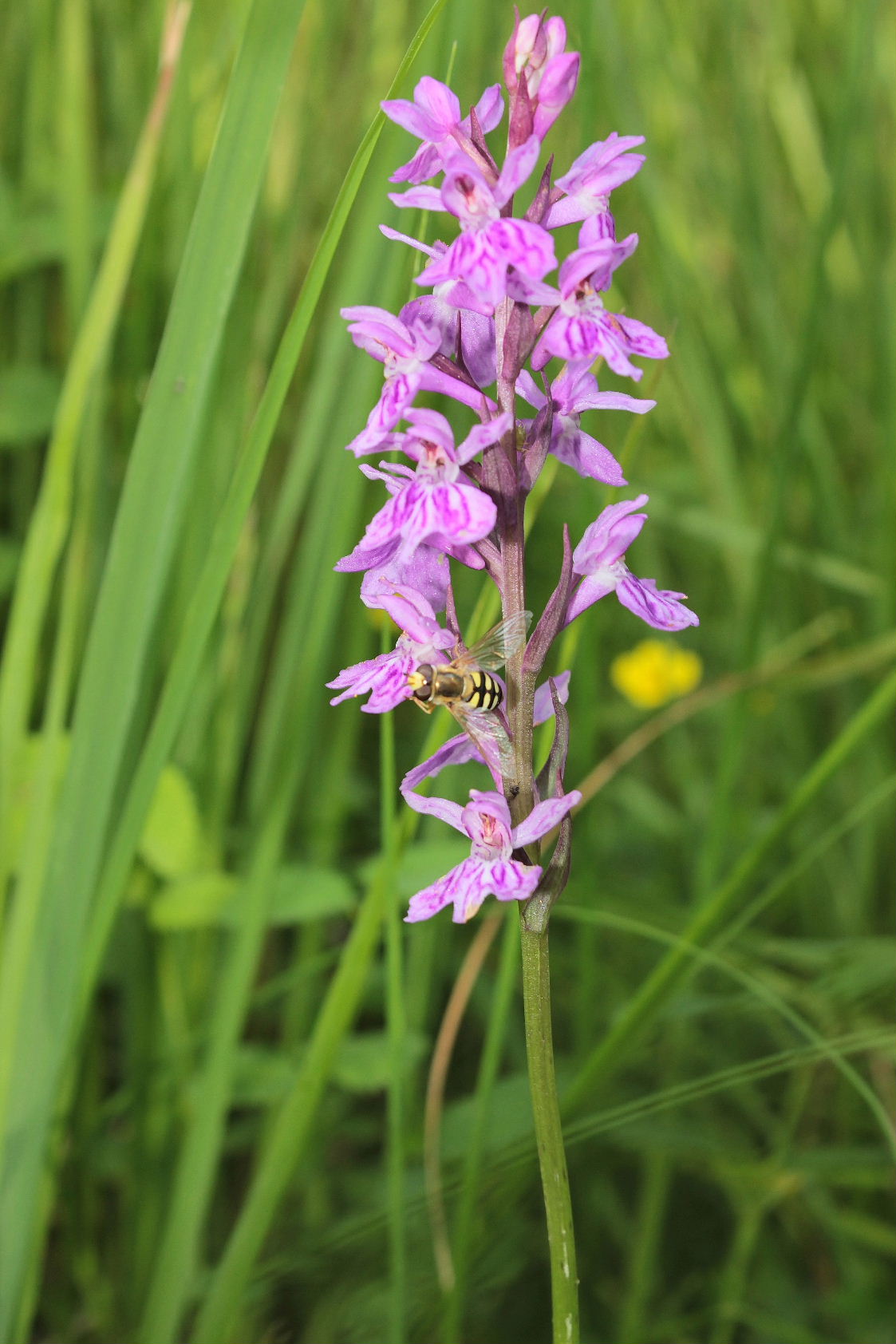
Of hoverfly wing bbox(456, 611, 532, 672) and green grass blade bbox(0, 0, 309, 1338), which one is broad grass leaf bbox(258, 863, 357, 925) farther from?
hoverfly wing bbox(456, 611, 532, 672)

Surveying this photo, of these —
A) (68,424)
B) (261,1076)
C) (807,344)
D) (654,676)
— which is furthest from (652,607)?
(654,676)

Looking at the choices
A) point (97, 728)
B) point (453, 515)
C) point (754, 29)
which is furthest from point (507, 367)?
point (754, 29)

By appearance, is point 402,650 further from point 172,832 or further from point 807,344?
point 807,344

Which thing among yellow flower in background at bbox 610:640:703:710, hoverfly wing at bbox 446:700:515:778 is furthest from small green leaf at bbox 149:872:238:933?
yellow flower in background at bbox 610:640:703:710

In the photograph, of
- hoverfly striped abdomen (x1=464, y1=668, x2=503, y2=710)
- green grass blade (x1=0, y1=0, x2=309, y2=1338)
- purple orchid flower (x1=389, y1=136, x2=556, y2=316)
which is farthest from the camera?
green grass blade (x1=0, y1=0, x2=309, y2=1338)

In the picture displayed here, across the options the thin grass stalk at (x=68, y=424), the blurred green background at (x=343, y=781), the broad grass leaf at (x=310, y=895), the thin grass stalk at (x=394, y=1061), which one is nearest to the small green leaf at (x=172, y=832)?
the blurred green background at (x=343, y=781)

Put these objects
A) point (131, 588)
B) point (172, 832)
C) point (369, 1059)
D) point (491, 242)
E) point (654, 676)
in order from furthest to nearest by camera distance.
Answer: point (654, 676) < point (369, 1059) < point (172, 832) < point (131, 588) < point (491, 242)

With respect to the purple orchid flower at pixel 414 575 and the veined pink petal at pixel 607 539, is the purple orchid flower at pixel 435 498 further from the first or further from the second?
the veined pink petal at pixel 607 539
